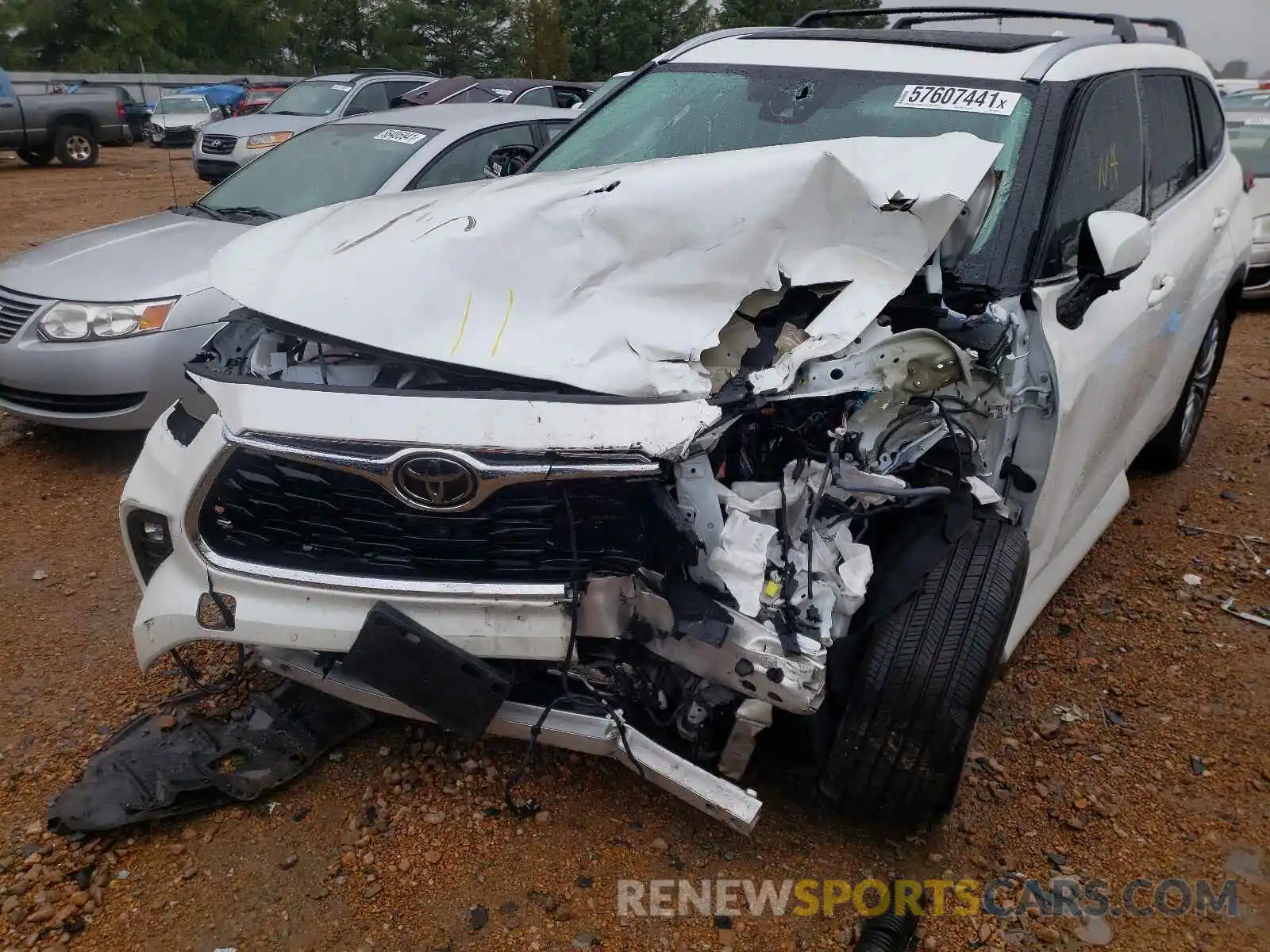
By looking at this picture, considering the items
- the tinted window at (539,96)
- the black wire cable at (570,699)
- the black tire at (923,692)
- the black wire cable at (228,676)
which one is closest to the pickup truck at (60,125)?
the tinted window at (539,96)

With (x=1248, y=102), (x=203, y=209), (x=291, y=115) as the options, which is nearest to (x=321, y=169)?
(x=203, y=209)

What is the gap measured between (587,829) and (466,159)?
13.6 ft

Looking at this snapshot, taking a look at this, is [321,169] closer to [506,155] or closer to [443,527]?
[506,155]

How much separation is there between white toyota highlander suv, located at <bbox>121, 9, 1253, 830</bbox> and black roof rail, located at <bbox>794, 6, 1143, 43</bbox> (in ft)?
3.58

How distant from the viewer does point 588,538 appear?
2008 millimetres

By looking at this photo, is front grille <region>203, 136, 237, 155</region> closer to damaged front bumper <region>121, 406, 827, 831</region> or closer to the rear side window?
damaged front bumper <region>121, 406, 827, 831</region>

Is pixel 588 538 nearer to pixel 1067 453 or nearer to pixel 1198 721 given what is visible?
pixel 1067 453

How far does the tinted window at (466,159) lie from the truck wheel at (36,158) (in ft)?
48.3

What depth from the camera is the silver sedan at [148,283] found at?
427cm

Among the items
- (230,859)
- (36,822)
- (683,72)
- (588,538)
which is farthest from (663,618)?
(683,72)

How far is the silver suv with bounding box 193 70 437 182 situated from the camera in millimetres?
11391

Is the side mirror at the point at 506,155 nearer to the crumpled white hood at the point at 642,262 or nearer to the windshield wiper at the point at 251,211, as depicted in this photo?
the windshield wiper at the point at 251,211

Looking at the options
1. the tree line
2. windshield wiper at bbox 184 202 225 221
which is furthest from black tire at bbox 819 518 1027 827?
the tree line

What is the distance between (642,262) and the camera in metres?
2.36
